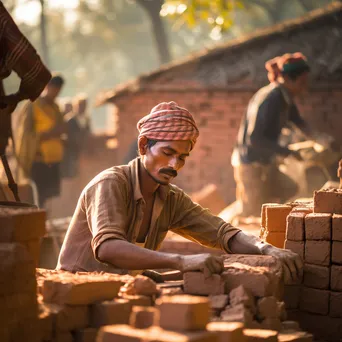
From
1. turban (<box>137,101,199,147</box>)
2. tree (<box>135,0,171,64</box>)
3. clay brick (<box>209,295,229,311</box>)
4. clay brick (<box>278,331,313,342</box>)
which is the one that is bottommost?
clay brick (<box>278,331,313,342</box>)

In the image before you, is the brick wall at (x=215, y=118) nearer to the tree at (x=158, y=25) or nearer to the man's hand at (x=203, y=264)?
the man's hand at (x=203, y=264)

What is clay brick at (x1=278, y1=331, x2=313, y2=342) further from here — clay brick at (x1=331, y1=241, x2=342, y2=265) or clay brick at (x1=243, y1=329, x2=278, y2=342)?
clay brick at (x1=331, y1=241, x2=342, y2=265)

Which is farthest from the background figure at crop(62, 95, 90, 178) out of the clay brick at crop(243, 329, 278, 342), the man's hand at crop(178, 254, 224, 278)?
the clay brick at crop(243, 329, 278, 342)

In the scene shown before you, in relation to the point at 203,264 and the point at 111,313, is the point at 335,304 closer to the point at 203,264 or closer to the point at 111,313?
the point at 203,264

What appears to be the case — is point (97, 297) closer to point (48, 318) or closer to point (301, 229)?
point (48, 318)

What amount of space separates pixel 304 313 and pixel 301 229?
54 cm

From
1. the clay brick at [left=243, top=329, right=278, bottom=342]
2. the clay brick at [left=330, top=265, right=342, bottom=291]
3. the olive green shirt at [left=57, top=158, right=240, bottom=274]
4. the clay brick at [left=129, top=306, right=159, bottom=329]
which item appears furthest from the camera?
the clay brick at [left=330, top=265, right=342, bottom=291]

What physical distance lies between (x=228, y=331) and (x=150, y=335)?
0.44m

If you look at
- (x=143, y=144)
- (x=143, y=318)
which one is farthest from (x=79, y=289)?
(x=143, y=144)

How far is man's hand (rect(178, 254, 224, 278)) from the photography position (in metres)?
4.91

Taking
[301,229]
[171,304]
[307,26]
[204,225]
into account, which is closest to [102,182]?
[204,225]

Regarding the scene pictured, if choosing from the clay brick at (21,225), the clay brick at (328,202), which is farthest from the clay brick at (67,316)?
the clay brick at (328,202)

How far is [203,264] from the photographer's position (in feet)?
16.1

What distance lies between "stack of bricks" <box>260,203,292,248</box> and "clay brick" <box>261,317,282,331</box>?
1487mm
